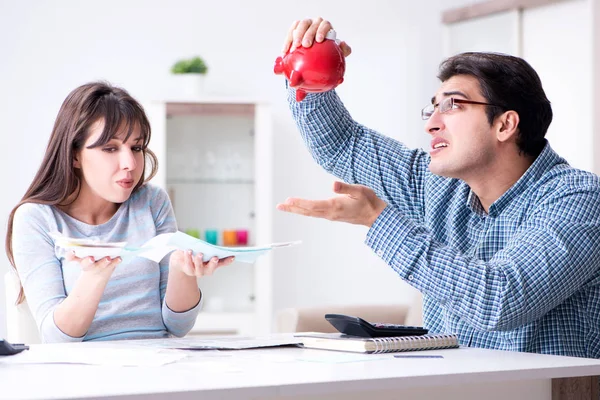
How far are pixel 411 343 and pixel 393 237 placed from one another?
24cm

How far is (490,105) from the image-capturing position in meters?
2.16

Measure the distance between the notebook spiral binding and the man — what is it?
0.07m

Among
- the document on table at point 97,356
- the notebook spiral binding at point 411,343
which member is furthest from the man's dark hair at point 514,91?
the document on table at point 97,356

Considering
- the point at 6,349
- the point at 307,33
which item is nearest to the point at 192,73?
the point at 307,33

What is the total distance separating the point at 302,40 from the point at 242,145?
2887mm

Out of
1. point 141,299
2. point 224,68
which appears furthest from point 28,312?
point 224,68

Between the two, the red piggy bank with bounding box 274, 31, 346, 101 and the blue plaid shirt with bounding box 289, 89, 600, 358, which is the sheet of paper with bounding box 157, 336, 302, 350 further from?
the red piggy bank with bounding box 274, 31, 346, 101

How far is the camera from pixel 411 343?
1689mm

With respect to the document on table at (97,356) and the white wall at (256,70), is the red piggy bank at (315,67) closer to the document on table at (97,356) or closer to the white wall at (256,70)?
the document on table at (97,356)

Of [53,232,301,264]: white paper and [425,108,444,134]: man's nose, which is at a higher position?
[425,108,444,134]: man's nose

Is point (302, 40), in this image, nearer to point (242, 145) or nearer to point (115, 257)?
point (115, 257)

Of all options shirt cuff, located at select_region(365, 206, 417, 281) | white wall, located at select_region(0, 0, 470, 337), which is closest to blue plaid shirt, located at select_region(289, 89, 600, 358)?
shirt cuff, located at select_region(365, 206, 417, 281)

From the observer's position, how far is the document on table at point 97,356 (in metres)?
Answer: 1.48

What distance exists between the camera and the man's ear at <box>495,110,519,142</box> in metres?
2.16
